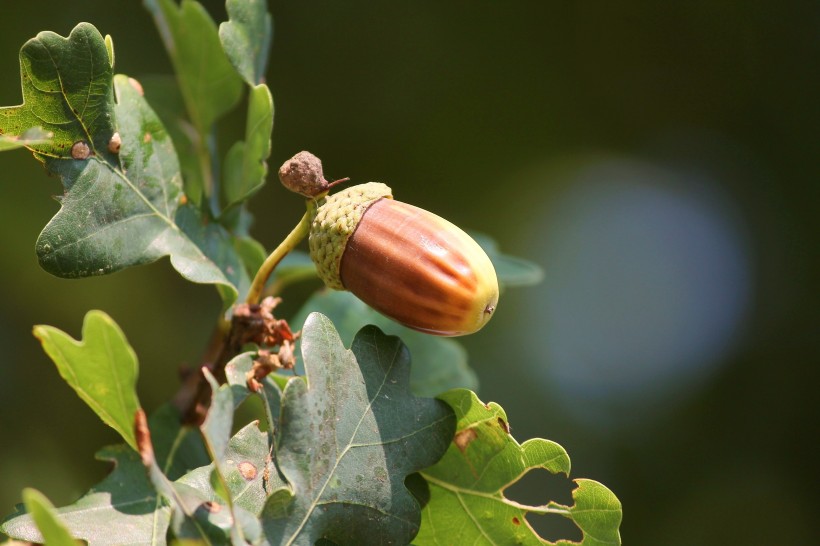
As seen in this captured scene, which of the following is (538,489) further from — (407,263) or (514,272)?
(407,263)

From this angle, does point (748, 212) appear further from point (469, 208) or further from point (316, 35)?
point (316, 35)

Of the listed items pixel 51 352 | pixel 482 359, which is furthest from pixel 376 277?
pixel 482 359

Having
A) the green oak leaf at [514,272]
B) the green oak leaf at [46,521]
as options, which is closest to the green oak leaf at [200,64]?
the green oak leaf at [514,272]

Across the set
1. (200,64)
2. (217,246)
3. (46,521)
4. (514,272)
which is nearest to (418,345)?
(514,272)

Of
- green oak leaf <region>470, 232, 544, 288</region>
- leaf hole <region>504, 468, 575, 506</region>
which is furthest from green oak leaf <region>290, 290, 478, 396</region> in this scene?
leaf hole <region>504, 468, 575, 506</region>

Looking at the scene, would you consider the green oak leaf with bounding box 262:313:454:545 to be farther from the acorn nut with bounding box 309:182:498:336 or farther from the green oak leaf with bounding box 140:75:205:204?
the green oak leaf with bounding box 140:75:205:204

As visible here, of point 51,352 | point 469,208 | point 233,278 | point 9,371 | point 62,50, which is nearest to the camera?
point 51,352

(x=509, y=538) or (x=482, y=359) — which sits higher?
→ (x=509, y=538)

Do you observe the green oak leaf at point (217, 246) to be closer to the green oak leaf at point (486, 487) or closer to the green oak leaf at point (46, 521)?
the green oak leaf at point (486, 487)
